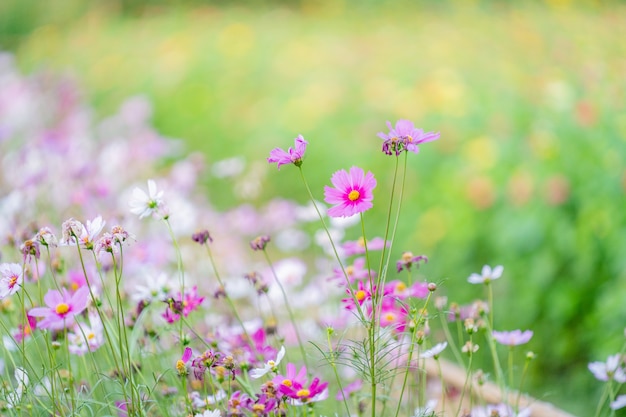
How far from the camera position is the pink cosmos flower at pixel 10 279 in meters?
1.00

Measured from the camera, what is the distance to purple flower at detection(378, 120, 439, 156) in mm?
950

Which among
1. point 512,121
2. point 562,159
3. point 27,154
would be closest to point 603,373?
point 562,159

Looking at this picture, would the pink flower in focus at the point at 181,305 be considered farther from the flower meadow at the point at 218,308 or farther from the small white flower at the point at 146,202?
the small white flower at the point at 146,202

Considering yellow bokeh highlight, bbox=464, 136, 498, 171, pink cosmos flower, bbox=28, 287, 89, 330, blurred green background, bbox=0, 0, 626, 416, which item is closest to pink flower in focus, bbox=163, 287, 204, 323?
pink cosmos flower, bbox=28, 287, 89, 330

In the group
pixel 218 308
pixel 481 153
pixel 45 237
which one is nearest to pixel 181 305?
pixel 45 237

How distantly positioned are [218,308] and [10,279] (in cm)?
105

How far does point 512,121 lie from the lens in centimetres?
262

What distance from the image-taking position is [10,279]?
1029mm

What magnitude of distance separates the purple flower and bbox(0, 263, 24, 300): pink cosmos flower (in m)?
0.50

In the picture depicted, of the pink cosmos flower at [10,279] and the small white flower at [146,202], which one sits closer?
the pink cosmos flower at [10,279]

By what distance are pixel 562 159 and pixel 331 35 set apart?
2636 mm

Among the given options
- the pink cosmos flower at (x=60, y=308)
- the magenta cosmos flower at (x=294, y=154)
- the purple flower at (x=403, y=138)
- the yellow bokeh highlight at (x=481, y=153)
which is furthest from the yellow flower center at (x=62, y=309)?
the yellow bokeh highlight at (x=481, y=153)

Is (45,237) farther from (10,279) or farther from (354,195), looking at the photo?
(354,195)

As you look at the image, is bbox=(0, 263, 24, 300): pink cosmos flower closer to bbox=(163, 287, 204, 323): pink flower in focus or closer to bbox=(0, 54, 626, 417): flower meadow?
bbox=(0, 54, 626, 417): flower meadow
